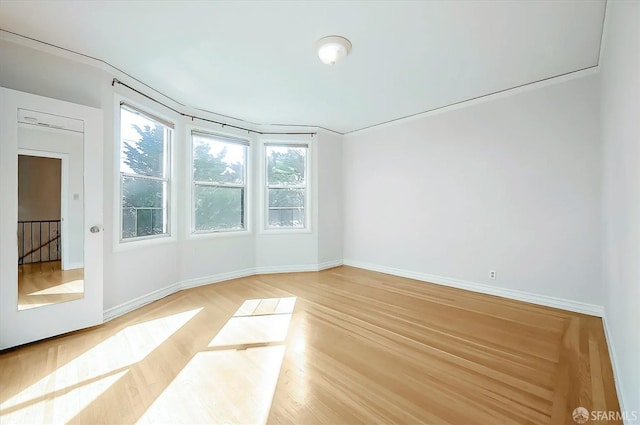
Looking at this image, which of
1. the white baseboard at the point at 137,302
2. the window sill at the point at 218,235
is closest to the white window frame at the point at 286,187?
the window sill at the point at 218,235

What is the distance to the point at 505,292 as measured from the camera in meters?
3.41

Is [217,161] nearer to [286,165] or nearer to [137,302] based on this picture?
[286,165]

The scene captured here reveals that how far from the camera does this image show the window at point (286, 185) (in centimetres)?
479

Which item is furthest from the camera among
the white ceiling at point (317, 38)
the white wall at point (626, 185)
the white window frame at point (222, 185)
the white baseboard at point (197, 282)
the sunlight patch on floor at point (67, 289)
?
the white window frame at point (222, 185)

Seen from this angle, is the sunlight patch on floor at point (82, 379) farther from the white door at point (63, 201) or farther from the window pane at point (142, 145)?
the window pane at point (142, 145)

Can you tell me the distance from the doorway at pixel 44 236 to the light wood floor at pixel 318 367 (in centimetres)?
42

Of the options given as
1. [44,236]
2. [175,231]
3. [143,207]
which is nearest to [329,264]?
[175,231]

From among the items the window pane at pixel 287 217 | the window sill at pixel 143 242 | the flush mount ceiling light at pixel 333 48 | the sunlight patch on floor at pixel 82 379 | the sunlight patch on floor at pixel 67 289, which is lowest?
the sunlight patch on floor at pixel 82 379

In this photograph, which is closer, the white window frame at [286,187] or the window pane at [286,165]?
the white window frame at [286,187]

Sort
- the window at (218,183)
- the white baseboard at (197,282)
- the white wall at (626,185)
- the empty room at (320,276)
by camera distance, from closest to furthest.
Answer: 1. the white wall at (626,185)
2. the empty room at (320,276)
3. the white baseboard at (197,282)
4. the window at (218,183)

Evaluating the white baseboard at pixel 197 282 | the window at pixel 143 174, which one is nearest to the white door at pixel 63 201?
the white baseboard at pixel 197 282

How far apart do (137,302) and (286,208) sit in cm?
259

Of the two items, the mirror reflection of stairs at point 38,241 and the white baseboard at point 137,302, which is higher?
the mirror reflection of stairs at point 38,241

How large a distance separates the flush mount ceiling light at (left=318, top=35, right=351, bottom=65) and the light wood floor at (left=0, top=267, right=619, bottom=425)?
2.55 metres
